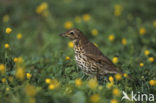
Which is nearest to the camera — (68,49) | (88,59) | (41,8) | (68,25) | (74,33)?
(88,59)

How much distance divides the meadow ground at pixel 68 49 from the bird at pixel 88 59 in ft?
0.67

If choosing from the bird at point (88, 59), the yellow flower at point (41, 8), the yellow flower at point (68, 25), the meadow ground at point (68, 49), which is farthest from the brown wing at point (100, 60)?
the yellow flower at point (41, 8)

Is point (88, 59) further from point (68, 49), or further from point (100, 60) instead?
point (68, 49)

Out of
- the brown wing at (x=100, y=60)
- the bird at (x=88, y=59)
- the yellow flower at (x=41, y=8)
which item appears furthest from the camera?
the yellow flower at (x=41, y=8)

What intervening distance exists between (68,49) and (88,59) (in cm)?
233

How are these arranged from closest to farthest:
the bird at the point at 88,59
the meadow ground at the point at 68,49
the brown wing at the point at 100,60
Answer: the meadow ground at the point at 68,49 < the bird at the point at 88,59 < the brown wing at the point at 100,60

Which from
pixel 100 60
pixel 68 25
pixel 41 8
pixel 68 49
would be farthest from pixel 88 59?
pixel 41 8

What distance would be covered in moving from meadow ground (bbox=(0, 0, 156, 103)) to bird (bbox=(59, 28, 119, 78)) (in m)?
0.20

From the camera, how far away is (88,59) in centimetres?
546

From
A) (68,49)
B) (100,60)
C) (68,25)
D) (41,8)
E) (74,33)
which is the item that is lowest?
(100,60)

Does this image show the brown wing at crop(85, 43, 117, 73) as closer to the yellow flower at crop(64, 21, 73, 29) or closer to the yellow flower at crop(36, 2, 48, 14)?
the yellow flower at crop(64, 21, 73, 29)

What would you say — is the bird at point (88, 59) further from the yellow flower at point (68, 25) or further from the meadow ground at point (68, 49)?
the yellow flower at point (68, 25)

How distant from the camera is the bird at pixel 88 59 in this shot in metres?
5.43

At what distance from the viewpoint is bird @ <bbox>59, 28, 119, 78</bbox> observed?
5.43 meters
